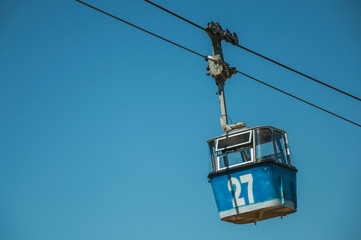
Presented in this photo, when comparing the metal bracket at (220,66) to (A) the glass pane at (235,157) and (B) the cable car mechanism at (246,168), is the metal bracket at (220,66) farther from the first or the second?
(A) the glass pane at (235,157)

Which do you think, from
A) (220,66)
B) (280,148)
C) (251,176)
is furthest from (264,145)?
(220,66)

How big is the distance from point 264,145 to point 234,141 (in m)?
0.75

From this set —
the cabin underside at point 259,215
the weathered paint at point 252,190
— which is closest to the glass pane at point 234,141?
the weathered paint at point 252,190

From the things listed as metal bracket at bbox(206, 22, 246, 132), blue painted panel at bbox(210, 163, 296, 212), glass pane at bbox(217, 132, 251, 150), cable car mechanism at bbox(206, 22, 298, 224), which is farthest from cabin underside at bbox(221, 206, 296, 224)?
metal bracket at bbox(206, 22, 246, 132)

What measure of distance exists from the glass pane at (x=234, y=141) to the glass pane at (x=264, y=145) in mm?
261

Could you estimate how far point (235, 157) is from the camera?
16234mm

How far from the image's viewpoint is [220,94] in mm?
16469

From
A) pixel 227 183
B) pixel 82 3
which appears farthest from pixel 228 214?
pixel 82 3

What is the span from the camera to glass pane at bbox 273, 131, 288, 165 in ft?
54.1

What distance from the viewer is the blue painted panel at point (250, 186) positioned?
1573 cm

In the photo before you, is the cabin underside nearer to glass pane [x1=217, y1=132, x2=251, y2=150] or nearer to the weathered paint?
the weathered paint

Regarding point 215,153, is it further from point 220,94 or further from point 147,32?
point 147,32

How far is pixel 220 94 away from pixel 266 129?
1.44 meters

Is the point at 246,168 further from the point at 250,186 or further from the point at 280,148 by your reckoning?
the point at 280,148
